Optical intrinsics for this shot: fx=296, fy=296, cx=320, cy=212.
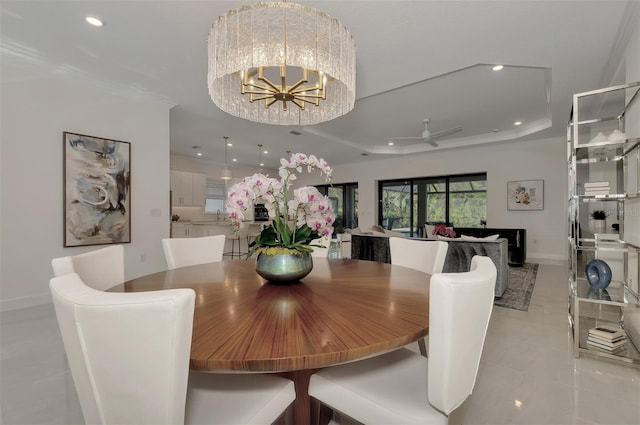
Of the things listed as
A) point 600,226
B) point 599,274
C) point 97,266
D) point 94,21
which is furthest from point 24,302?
point 600,226

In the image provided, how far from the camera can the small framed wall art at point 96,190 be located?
326cm

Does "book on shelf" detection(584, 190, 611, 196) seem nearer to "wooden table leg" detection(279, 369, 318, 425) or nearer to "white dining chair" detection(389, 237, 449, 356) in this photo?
"white dining chair" detection(389, 237, 449, 356)

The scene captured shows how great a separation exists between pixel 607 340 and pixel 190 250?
124 inches

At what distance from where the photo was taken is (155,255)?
3.96 m

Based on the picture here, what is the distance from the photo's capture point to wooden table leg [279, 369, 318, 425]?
1.18m

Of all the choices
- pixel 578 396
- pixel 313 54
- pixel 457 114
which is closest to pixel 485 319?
pixel 578 396

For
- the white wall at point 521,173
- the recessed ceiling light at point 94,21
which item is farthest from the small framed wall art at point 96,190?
the white wall at point 521,173

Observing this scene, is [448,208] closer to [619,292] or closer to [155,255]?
[619,292]

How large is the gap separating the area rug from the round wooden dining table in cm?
251

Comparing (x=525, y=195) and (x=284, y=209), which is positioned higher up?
(x=525, y=195)

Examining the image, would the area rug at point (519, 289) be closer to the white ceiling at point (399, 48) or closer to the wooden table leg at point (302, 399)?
the white ceiling at point (399, 48)

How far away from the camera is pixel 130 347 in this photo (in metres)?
0.64

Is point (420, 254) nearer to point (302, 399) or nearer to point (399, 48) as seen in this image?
point (302, 399)

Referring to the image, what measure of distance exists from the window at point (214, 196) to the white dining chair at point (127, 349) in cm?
846
